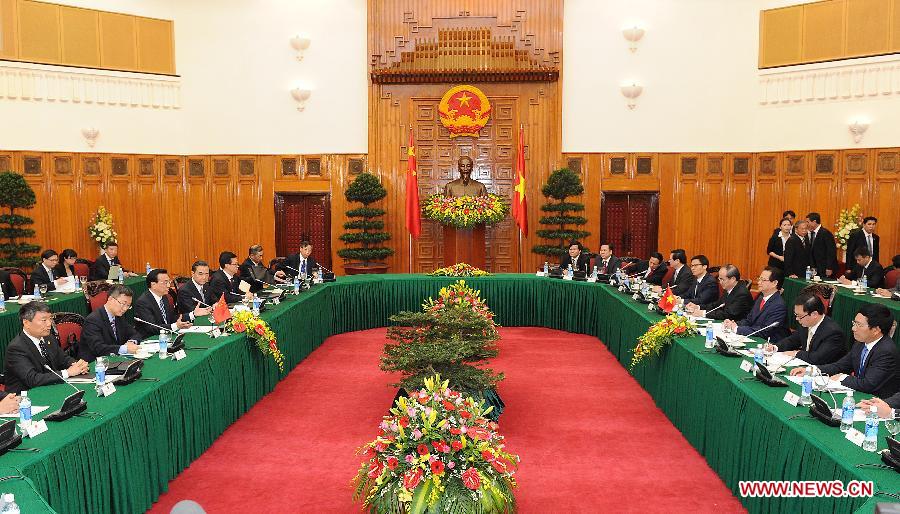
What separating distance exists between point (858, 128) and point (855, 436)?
10421mm

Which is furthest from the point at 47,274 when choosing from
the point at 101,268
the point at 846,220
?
the point at 846,220

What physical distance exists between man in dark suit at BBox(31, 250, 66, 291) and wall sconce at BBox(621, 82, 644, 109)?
406 inches

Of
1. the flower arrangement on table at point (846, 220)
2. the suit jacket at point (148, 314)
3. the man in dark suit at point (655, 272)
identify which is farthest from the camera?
the flower arrangement on table at point (846, 220)

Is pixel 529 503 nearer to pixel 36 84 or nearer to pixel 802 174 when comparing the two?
pixel 802 174

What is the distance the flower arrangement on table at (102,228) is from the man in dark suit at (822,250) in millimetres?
12499

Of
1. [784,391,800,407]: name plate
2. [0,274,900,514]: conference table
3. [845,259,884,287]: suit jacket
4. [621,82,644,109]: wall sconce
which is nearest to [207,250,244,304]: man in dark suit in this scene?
[0,274,900,514]: conference table

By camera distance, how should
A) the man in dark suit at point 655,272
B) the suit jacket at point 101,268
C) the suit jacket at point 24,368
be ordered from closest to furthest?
the suit jacket at point 24,368 < the man in dark suit at point 655,272 < the suit jacket at point 101,268

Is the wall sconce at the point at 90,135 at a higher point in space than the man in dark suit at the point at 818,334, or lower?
higher

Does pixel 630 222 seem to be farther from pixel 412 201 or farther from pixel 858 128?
pixel 412 201

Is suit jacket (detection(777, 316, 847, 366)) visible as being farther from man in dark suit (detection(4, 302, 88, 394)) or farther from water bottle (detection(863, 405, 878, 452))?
man in dark suit (detection(4, 302, 88, 394))

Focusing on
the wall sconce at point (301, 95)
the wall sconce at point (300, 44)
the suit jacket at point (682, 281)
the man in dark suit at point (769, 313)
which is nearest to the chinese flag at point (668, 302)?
the man in dark suit at point (769, 313)

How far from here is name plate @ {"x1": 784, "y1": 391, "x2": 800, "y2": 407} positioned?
365cm

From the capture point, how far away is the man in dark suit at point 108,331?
5016 millimetres

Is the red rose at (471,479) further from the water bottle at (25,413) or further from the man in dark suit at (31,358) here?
the man in dark suit at (31,358)
